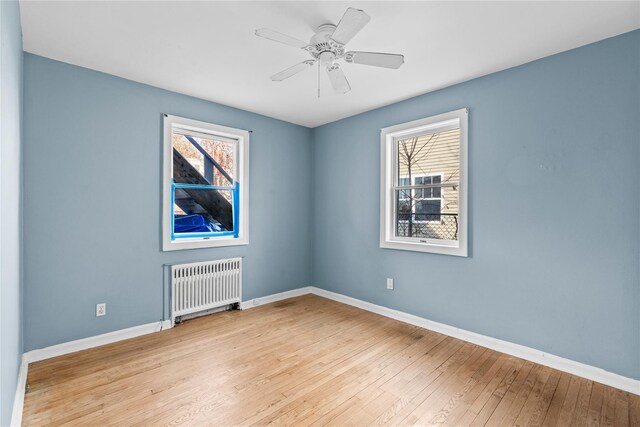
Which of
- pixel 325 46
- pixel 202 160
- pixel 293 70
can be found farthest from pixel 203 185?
pixel 325 46

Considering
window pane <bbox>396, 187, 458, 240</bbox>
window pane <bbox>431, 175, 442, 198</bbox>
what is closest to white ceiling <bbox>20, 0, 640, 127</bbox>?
window pane <bbox>431, 175, 442, 198</bbox>

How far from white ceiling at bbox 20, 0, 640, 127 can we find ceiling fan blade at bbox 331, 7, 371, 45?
25 cm

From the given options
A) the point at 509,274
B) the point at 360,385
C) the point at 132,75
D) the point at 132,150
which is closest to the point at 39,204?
the point at 132,150

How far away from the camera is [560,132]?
256cm

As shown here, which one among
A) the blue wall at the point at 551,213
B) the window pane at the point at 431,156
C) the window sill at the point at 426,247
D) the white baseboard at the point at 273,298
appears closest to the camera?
the blue wall at the point at 551,213

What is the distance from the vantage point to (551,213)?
8.56ft

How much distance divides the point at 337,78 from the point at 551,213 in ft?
6.99

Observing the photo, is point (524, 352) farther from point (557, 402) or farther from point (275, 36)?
point (275, 36)

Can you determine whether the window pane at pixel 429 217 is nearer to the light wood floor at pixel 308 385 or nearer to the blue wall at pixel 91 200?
the light wood floor at pixel 308 385

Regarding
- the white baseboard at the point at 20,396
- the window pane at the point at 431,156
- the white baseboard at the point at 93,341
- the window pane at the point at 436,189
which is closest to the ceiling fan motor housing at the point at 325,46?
the window pane at the point at 431,156

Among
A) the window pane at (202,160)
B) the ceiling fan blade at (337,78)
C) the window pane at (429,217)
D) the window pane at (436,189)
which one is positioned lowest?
the window pane at (429,217)

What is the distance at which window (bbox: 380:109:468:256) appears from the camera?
127 inches

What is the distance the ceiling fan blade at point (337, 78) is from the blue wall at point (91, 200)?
1941mm

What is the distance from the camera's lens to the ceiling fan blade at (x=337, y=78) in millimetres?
2375
